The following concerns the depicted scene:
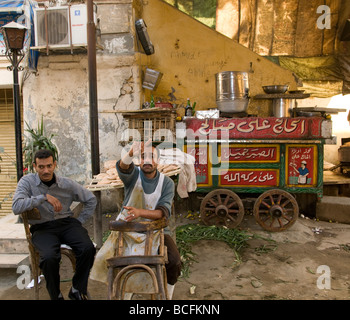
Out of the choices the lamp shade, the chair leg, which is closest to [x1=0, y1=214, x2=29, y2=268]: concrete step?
the chair leg

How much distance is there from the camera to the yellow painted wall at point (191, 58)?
759cm

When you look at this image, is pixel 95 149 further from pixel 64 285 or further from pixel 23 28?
pixel 23 28

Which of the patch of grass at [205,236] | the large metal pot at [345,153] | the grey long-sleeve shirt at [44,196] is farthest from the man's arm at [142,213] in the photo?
the large metal pot at [345,153]

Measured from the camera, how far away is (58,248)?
10.7 feet

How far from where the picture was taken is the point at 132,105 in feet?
22.8

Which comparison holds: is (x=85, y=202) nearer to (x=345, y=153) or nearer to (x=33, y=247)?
(x=33, y=247)

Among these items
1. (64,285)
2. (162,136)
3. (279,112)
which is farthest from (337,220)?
(64,285)

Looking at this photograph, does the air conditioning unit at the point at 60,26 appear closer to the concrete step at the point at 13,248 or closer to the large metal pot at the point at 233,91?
the large metal pot at the point at 233,91

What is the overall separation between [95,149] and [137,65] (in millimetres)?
2876

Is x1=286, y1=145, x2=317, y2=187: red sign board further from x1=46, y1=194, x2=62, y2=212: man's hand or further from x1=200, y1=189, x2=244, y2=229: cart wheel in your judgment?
x1=46, y1=194, x2=62, y2=212: man's hand

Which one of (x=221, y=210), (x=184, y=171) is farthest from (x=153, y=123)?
(x=221, y=210)

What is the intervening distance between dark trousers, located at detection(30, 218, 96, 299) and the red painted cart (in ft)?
10.3

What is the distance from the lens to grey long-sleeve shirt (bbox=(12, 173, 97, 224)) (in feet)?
10.5
